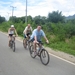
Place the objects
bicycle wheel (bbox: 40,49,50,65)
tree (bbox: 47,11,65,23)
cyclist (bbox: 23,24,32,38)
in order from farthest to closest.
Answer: tree (bbox: 47,11,65,23) < cyclist (bbox: 23,24,32,38) < bicycle wheel (bbox: 40,49,50,65)

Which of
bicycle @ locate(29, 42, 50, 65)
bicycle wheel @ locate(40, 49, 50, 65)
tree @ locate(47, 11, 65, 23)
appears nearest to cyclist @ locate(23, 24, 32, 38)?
bicycle @ locate(29, 42, 50, 65)

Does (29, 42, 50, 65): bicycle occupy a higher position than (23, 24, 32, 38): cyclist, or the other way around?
(23, 24, 32, 38): cyclist

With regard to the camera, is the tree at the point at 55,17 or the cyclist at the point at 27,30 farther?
the tree at the point at 55,17

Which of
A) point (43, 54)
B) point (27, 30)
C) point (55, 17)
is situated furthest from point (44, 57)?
point (55, 17)

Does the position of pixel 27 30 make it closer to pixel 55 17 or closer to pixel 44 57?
pixel 44 57

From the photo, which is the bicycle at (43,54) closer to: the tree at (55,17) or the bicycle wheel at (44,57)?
the bicycle wheel at (44,57)

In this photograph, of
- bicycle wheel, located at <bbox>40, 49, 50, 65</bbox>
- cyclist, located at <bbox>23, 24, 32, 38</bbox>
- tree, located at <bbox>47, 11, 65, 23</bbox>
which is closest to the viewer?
bicycle wheel, located at <bbox>40, 49, 50, 65</bbox>

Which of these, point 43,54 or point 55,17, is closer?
point 43,54

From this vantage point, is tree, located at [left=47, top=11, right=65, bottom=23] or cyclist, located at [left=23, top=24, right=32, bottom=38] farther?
tree, located at [left=47, top=11, right=65, bottom=23]

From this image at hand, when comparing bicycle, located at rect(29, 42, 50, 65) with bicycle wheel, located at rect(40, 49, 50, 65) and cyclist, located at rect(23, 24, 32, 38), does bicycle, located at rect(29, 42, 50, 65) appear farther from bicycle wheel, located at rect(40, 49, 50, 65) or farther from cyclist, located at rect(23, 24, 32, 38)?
cyclist, located at rect(23, 24, 32, 38)

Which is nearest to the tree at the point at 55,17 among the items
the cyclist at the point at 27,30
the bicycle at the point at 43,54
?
the cyclist at the point at 27,30

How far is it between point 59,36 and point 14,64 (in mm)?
10228

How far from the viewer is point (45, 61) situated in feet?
28.7

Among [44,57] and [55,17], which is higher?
[55,17]
